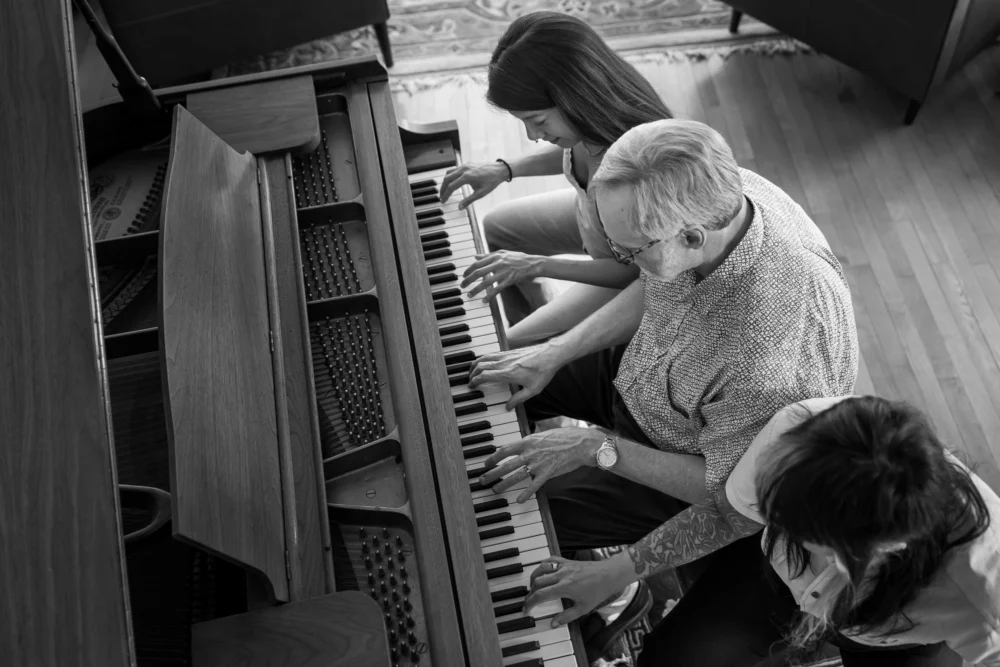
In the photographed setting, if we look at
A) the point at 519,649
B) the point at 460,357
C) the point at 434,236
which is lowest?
the point at 519,649

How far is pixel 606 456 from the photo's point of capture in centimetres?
192

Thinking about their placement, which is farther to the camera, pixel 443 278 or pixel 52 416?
pixel 443 278

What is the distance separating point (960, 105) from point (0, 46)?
11.2ft

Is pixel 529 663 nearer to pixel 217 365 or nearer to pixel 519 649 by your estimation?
pixel 519 649

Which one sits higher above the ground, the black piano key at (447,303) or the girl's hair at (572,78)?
the girl's hair at (572,78)

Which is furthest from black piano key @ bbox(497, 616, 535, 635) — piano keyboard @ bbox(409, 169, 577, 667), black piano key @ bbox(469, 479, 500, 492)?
black piano key @ bbox(469, 479, 500, 492)

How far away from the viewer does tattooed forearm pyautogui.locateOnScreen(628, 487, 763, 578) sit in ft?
5.79

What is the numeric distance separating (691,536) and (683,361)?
0.35m

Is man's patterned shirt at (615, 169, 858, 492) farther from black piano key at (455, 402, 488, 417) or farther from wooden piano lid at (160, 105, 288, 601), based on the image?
wooden piano lid at (160, 105, 288, 601)

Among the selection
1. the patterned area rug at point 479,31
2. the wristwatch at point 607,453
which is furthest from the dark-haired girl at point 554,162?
the patterned area rug at point 479,31

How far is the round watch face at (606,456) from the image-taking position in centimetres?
192

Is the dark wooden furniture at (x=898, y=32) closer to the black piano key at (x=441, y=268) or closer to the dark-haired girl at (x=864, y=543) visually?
the black piano key at (x=441, y=268)

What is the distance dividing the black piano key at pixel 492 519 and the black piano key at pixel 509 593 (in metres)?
0.15

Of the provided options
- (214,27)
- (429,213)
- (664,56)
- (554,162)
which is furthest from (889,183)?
(214,27)
